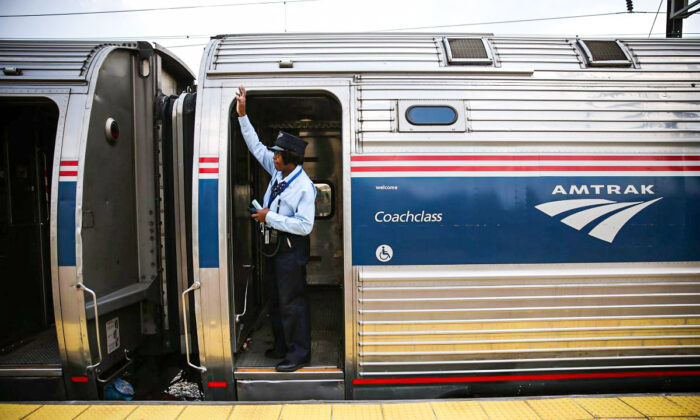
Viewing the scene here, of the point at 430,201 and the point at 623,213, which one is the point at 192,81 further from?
the point at 623,213

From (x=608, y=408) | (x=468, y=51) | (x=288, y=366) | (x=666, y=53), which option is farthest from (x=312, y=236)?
(x=666, y=53)

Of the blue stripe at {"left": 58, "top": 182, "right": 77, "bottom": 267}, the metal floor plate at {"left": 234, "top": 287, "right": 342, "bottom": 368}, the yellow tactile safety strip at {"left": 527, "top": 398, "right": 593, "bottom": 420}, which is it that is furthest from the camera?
the metal floor plate at {"left": 234, "top": 287, "right": 342, "bottom": 368}

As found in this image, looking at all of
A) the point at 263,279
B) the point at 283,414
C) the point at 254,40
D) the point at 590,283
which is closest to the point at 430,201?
the point at 590,283

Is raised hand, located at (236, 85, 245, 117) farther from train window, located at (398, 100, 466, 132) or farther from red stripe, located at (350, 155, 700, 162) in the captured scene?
train window, located at (398, 100, 466, 132)

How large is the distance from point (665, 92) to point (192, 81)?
15.7ft

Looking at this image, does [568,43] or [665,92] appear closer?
[665,92]

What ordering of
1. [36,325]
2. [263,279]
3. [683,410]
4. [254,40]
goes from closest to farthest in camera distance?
1. [683,410]
2. [254,40]
3. [36,325]
4. [263,279]

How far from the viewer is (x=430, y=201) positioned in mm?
2850

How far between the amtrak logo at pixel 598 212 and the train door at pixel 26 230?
4.73 metres

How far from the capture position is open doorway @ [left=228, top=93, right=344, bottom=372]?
326cm

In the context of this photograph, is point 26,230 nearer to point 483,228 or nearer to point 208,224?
point 208,224

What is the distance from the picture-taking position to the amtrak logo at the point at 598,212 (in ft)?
9.41

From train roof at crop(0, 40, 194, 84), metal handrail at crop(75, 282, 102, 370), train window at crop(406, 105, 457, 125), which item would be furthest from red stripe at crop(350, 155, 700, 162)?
train roof at crop(0, 40, 194, 84)

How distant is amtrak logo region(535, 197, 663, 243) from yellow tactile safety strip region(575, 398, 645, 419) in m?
1.22
